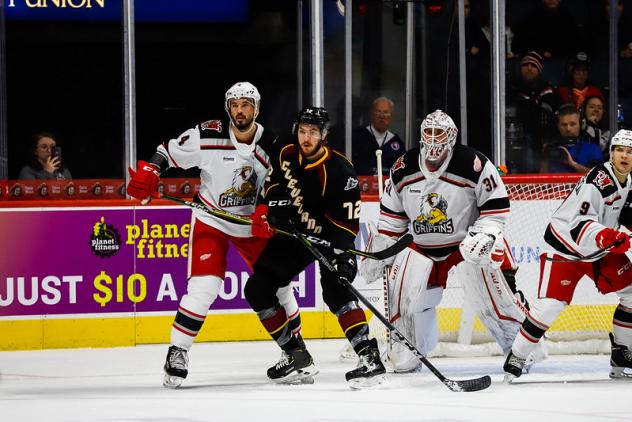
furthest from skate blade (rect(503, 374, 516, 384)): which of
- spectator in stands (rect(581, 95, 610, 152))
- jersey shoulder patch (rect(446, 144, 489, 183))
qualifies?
spectator in stands (rect(581, 95, 610, 152))

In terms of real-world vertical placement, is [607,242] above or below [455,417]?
above

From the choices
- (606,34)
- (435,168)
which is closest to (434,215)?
(435,168)

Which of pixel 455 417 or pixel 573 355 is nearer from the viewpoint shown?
pixel 455 417

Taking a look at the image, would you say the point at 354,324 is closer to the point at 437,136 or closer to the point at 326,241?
the point at 326,241

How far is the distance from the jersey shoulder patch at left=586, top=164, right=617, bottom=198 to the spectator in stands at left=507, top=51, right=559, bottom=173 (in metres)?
2.16

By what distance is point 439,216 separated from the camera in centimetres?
519

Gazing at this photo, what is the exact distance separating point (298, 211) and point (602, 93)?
9.62 feet

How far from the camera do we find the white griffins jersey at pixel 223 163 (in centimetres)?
530

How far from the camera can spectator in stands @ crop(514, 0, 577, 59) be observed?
7.38 m

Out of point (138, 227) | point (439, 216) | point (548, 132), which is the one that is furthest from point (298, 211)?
point (548, 132)

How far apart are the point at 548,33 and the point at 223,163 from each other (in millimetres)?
2903

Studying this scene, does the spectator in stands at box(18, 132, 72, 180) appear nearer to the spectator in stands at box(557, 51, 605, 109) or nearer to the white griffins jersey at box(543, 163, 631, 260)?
the white griffins jersey at box(543, 163, 631, 260)

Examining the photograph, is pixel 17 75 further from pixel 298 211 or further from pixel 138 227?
pixel 298 211

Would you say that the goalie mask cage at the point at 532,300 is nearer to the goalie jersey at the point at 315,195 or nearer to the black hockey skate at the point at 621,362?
the black hockey skate at the point at 621,362
